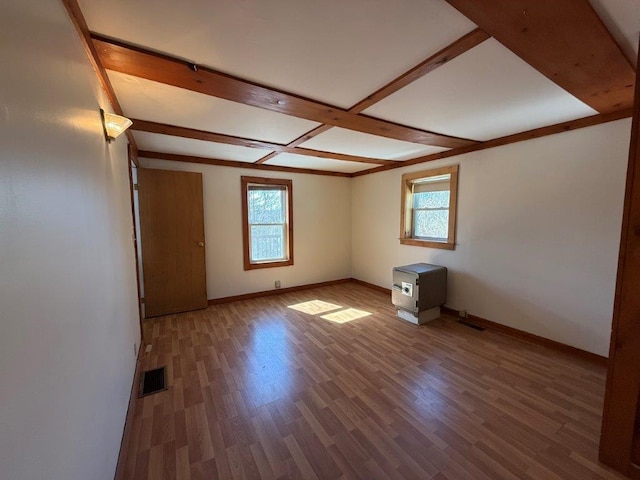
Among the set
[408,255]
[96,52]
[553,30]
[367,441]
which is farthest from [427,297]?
[96,52]

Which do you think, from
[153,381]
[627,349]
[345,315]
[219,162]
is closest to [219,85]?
[153,381]

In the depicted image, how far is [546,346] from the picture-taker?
2818mm

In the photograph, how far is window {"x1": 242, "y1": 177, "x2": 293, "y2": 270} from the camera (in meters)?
4.40

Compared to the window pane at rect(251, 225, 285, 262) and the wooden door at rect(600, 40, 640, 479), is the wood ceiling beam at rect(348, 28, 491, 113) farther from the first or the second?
the window pane at rect(251, 225, 285, 262)

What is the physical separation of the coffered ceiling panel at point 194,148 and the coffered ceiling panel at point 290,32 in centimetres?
175

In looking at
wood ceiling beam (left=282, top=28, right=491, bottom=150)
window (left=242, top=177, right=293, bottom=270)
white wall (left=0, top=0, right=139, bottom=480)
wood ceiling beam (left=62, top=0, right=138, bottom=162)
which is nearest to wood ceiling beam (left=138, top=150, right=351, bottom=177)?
window (left=242, top=177, right=293, bottom=270)

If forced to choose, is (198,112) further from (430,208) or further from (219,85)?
(430,208)

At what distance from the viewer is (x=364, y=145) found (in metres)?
3.29

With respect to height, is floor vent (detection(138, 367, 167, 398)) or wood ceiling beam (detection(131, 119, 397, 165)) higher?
wood ceiling beam (detection(131, 119, 397, 165))

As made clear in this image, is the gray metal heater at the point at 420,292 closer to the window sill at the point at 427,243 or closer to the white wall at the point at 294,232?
the window sill at the point at 427,243

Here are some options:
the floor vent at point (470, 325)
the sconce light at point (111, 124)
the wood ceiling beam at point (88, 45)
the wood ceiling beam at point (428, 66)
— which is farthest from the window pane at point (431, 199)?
the wood ceiling beam at point (88, 45)

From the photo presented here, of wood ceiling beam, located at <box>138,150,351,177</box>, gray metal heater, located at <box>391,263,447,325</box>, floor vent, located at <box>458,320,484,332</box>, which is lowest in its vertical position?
floor vent, located at <box>458,320,484,332</box>

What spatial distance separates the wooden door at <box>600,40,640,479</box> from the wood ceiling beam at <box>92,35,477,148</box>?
1.67m

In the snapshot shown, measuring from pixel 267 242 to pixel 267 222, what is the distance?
1.15ft
